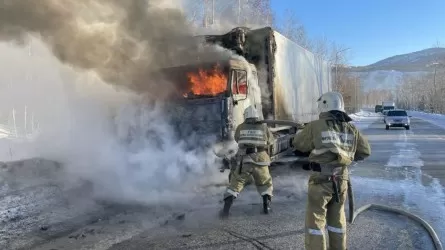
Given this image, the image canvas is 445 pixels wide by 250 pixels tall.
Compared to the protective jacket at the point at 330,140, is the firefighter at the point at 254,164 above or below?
below

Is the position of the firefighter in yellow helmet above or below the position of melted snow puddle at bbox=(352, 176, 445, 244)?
above

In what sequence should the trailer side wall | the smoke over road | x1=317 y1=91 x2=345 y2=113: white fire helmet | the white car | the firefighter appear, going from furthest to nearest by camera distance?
the white car < the trailer side wall < the smoke over road < the firefighter < x1=317 y1=91 x2=345 y2=113: white fire helmet

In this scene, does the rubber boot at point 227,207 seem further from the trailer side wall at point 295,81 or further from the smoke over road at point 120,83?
the trailer side wall at point 295,81

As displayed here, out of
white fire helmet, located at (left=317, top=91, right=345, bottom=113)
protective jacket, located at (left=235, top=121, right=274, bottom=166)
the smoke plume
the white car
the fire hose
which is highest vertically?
the smoke plume

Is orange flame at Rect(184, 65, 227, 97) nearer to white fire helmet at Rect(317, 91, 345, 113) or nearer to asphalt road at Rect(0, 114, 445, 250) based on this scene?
asphalt road at Rect(0, 114, 445, 250)

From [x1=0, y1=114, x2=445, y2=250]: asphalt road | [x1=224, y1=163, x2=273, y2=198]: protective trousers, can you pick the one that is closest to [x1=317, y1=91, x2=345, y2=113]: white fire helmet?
[x1=0, y1=114, x2=445, y2=250]: asphalt road

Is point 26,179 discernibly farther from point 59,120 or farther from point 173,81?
point 59,120

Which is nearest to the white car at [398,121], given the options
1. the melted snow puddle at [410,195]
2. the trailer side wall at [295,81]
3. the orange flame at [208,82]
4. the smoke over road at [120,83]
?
the trailer side wall at [295,81]

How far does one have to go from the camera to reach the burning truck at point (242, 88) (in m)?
7.80

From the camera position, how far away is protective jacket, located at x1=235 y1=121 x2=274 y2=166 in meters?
6.22

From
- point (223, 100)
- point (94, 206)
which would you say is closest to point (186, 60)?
point (223, 100)

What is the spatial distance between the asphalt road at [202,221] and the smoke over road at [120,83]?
0.69 metres

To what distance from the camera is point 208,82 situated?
27.1 ft

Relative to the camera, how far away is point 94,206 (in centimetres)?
674
